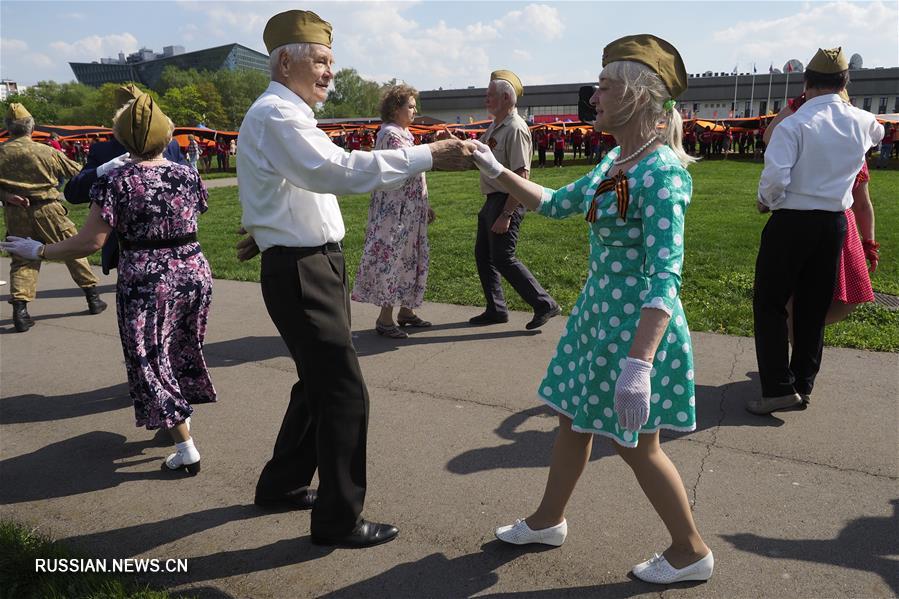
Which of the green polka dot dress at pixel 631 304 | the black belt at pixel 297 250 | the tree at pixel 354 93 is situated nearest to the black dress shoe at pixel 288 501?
the black belt at pixel 297 250

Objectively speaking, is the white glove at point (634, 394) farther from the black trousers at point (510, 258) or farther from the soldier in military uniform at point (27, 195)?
the soldier in military uniform at point (27, 195)

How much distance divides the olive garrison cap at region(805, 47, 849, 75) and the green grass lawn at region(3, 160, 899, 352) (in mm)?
2263

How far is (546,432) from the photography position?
3.79 metres

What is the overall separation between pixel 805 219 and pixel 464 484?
244 centimetres

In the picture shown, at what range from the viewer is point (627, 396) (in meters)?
2.06

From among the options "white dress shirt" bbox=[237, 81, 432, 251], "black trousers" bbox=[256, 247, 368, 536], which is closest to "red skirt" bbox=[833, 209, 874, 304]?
"white dress shirt" bbox=[237, 81, 432, 251]

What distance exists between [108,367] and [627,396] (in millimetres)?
4517

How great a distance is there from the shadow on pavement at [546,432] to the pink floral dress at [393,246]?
197 centimetres

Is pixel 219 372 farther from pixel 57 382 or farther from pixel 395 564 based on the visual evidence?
pixel 395 564

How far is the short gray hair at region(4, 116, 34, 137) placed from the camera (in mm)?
6152

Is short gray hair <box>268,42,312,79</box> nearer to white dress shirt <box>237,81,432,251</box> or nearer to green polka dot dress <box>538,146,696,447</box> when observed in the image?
white dress shirt <box>237,81,432,251</box>

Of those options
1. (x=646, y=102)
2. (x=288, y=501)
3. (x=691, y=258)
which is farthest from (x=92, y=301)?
(x=691, y=258)

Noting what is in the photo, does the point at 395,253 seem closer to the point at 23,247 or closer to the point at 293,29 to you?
the point at 23,247

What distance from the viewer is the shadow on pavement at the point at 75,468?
338 cm
